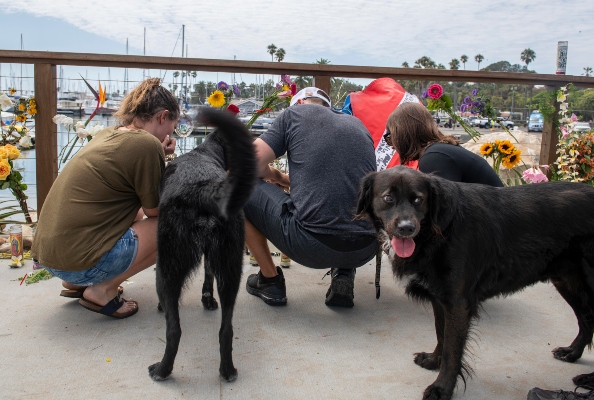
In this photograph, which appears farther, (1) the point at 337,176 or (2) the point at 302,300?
(2) the point at 302,300

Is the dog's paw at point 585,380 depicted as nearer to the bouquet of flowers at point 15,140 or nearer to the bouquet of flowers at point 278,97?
the bouquet of flowers at point 278,97

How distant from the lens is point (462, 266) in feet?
7.41

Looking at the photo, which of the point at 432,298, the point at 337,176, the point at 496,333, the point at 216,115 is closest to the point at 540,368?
the point at 496,333

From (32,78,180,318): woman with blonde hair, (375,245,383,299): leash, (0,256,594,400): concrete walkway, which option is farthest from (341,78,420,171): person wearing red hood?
(32,78,180,318): woman with blonde hair

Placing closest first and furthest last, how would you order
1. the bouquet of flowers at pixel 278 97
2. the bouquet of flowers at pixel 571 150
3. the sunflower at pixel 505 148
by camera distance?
1. the sunflower at pixel 505 148
2. the bouquet of flowers at pixel 278 97
3. the bouquet of flowers at pixel 571 150

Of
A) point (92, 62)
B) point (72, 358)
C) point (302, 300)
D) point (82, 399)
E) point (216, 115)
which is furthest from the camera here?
point (92, 62)

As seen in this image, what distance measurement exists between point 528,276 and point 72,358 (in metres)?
2.36

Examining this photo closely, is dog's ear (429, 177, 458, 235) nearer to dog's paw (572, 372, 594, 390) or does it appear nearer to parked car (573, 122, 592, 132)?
dog's paw (572, 372, 594, 390)

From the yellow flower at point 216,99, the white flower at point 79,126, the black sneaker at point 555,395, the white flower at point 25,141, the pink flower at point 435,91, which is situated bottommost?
the black sneaker at point 555,395

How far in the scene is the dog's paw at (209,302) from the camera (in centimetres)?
326

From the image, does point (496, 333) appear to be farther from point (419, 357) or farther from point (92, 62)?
point (92, 62)

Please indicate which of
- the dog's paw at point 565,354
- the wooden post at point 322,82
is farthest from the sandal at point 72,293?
the wooden post at point 322,82

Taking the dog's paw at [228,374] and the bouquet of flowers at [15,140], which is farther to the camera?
the bouquet of flowers at [15,140]

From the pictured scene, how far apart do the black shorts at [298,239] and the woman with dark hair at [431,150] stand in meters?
0.59
